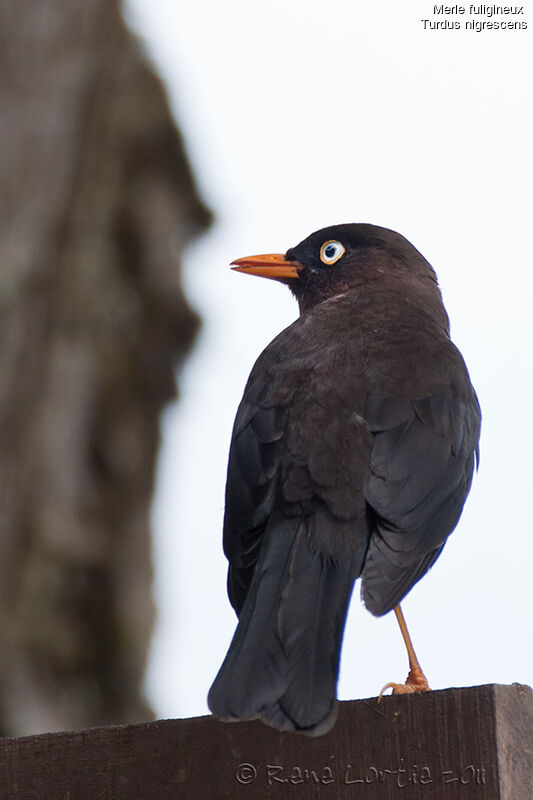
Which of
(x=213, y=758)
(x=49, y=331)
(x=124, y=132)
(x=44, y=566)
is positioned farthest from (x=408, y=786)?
(x=124, y=132)

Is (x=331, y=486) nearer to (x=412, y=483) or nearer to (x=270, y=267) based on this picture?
(x=412, y=483)

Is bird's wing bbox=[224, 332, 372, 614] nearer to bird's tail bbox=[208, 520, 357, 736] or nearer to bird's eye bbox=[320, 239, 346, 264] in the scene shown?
bird's tail bbox=[208, 520, 357, 736]

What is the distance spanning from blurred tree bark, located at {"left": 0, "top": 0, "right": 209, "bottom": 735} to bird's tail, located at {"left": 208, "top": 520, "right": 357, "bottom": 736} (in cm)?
323

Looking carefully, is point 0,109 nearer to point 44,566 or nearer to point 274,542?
point 44,566

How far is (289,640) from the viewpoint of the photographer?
3.05m

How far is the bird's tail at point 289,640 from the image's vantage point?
2670 mm

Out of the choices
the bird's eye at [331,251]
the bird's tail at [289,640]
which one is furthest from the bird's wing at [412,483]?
the bird's eye at [331,251]

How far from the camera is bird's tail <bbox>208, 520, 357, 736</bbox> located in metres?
2.67

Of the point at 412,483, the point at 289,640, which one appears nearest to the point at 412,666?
the point at 412,483

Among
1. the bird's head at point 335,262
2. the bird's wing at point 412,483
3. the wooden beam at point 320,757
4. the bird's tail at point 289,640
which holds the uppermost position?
the bird's head at point 335,262

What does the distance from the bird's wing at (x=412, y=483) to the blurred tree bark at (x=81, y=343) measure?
10.0 ft

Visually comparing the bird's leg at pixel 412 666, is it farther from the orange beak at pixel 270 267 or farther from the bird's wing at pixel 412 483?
the orange beak at pixel 270 267

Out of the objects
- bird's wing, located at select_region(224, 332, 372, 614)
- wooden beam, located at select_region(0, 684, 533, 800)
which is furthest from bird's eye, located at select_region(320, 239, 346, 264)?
wooden beam, located at select_region(0, 684, 533, 800)

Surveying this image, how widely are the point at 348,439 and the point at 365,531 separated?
0.29 meters
